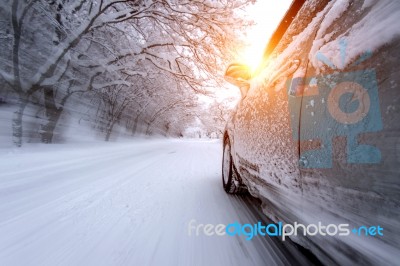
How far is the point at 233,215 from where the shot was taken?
2.29m

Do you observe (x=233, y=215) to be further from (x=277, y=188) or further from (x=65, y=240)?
(x=65, y=240)

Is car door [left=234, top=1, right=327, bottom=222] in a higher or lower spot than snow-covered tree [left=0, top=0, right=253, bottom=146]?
lower

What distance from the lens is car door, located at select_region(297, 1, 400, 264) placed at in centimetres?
66

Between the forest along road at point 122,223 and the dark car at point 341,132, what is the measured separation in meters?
0.51

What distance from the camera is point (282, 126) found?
1.29m

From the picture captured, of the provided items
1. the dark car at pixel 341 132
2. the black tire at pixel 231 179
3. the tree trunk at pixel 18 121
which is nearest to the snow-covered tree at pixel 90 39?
the tree trunk at pixel 18 121

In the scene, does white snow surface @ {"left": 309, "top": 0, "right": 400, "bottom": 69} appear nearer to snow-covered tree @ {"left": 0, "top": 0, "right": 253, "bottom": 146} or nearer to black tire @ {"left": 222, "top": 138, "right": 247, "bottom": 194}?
black tire @ {"left": 222, "top": 138, "right": 247, "bottom": 194}

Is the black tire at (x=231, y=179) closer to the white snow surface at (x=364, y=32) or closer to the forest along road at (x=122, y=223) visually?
the forest along road at (x=122, y=223)

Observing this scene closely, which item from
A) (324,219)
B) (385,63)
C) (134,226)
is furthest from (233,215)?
(385,63)

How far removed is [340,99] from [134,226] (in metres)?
1.74

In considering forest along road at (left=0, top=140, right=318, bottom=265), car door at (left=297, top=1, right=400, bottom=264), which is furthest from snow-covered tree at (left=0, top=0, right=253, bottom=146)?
car door at (left=297, top=1, right=400, bottom=264)

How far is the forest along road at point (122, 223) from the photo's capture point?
1507mm

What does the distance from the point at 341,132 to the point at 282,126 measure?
44 centimetres

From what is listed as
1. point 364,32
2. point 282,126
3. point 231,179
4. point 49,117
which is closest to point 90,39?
point 49,117
